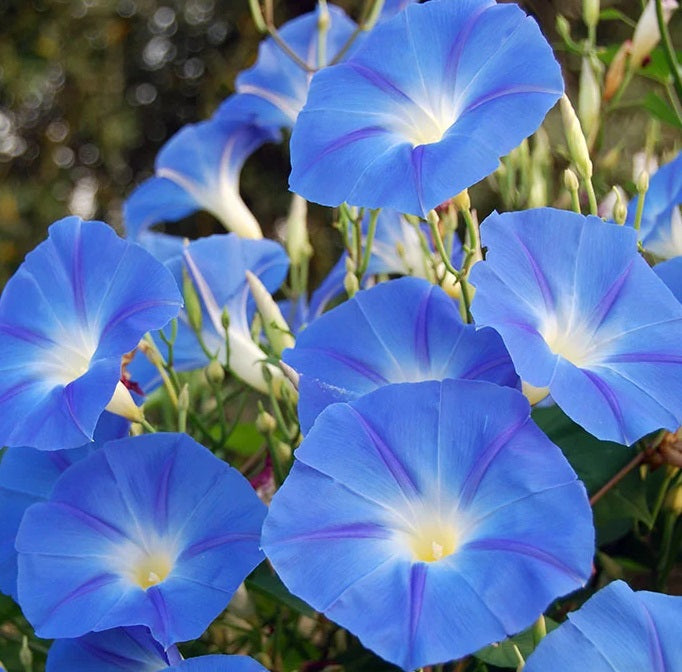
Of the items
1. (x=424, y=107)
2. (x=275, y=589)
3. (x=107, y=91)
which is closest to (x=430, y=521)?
(x=275, y=589)

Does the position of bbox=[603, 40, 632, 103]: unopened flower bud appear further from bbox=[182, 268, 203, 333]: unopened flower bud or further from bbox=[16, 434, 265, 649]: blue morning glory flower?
bbox=[16, 434, 265, 649]: blue morning glory flower

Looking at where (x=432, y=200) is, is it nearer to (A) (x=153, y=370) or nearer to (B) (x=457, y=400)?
(B) (x=457, y=400)

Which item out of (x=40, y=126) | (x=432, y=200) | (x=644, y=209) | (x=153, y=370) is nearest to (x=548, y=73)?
(x=432, y=200)

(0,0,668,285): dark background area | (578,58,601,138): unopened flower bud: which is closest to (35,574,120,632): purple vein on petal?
(578,58,601,138): unopened flower bud

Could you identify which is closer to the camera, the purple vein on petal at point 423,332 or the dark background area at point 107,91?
the purple vein on petal at point 423,332

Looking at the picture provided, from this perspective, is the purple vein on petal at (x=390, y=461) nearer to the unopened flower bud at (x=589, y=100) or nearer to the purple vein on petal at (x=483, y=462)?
the purple vein on petal at (x=483, y=462)

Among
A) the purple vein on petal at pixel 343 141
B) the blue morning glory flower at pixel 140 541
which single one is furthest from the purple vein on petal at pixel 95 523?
the purple vein on petal at pixel 343 141

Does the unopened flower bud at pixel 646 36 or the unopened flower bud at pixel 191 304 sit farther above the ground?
the unopened flower bud at pixel 646 36
